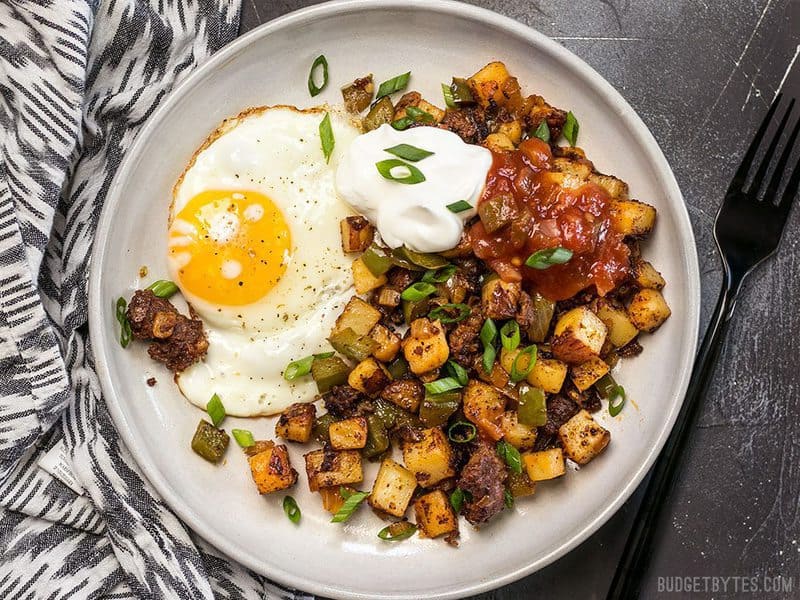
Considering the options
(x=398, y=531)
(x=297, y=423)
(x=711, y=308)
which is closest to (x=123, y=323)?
(x=297, y=423)

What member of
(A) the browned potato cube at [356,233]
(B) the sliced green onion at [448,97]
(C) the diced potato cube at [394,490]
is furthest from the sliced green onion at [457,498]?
(B) the sliced green onion at [448,97]

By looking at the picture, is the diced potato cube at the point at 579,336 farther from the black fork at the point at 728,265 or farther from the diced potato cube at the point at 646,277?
the black fork at the point at 728,265

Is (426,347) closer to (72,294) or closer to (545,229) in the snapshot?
(545,229)

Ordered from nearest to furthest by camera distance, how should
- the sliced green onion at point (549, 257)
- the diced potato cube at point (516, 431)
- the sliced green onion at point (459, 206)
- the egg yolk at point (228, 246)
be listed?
1. the sliced green onion at point (549, 257)
2. the sliced green onion at point (459, 206)
3. the diced potato cube at point (516, 431)
4. the egg yolk at point (228, 246)

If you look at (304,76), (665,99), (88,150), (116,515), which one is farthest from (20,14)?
(665,99)

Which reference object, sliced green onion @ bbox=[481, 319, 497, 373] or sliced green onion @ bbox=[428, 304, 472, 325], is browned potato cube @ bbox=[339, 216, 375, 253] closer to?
sliced green onion @ bbox=[428, 304, 472, 325]

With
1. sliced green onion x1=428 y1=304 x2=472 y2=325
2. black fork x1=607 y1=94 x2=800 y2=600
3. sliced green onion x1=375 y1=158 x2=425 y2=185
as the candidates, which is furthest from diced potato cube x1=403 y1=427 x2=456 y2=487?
sliced green onion x1=375 y1=158 x2=425 y2=185
